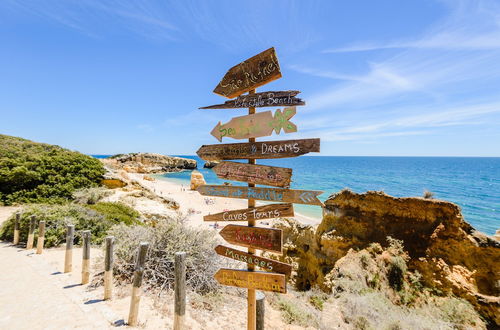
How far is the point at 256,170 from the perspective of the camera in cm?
323

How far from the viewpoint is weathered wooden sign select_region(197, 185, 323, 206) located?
2836 millimetres

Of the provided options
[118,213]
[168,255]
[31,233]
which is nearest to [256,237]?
[168,255]

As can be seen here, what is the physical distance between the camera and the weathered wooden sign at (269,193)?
9.30ft

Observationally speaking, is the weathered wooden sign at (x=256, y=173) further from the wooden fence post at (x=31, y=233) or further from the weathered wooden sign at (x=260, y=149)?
the wooden fence post at (x=31, y=233)

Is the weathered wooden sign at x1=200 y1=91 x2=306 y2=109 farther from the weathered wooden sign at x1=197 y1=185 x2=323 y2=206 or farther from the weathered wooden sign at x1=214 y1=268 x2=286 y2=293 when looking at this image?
the weathered wooden sign at x1=214 y1=268 x2=286 y2=293

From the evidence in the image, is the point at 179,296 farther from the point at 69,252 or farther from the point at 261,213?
the point at 69,252

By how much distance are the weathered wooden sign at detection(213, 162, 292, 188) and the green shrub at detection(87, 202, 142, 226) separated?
731 centimetres

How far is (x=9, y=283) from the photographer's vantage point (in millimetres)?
5586

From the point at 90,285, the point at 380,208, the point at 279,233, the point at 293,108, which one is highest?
the point at 293,108

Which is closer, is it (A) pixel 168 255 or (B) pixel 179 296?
(B) pixel 179 296

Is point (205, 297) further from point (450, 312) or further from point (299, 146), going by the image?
point (450, 312)

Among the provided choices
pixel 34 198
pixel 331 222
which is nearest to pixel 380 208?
pixel 331 222

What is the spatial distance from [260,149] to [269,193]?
0.62m

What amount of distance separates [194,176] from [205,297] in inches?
1280
